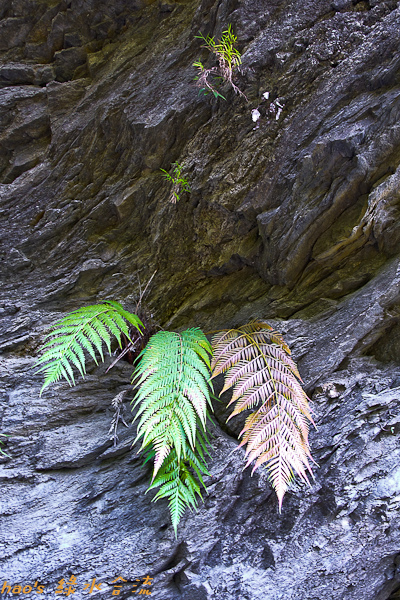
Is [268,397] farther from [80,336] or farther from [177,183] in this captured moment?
[177,183]

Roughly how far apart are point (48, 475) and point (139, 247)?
174 cm

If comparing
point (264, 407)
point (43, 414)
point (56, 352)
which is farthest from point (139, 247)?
point (264, 407)

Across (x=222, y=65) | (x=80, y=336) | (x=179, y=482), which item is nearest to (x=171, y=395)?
(x=179, y=482)

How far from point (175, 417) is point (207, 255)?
1.34 metres

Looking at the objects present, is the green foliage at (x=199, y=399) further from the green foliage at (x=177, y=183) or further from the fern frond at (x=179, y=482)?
the green foliage at (x=177, y=183)

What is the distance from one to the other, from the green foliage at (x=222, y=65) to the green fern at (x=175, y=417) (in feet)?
6.19

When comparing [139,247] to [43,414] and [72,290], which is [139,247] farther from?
[43,414]

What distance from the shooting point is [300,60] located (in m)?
2.38

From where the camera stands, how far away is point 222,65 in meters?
2.43

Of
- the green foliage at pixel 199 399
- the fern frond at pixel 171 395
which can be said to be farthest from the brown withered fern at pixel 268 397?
the fern frond at pixel 171 395

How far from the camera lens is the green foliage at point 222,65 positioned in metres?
2.40

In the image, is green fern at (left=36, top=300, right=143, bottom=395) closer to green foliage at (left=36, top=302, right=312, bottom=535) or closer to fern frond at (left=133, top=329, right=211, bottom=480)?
green foliage at (left=36, top=302, right=312, bottom=535)

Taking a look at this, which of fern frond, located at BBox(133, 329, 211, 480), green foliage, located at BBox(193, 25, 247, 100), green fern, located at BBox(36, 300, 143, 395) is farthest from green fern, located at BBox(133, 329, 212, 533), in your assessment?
green foliage, located at BBox(193, 25, 247, 100)

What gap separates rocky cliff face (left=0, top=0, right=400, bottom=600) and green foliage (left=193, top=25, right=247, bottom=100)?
0.29 ft
